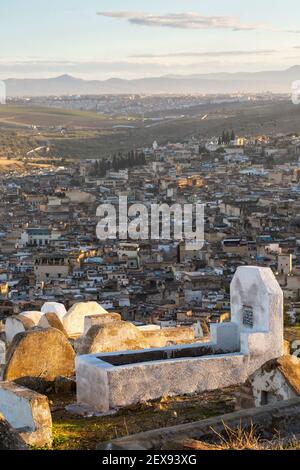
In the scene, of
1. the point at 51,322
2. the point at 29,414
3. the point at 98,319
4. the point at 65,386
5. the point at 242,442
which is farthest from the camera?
the point at 51,322

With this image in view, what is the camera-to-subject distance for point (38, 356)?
1101 centimetres

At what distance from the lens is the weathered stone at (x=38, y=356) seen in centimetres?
1088

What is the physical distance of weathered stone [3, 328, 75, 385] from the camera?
10875mm

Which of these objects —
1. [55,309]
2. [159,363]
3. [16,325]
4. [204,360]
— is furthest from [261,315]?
[55,309]

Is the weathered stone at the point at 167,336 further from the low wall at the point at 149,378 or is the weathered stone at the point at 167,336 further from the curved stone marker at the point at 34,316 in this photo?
the curved stone marker at the point at 34,316

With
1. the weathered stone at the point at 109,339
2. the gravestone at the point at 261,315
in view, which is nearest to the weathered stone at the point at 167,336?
the weathered stone at the point at 109,339

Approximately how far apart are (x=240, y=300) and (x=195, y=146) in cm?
10383

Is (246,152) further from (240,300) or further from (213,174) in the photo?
(240,300)

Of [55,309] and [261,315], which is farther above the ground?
[261,315]

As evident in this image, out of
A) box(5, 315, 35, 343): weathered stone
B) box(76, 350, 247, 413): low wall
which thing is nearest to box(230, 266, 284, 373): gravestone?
box(76, 350, 247, 413): low wall

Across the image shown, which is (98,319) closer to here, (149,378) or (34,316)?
(34,316)

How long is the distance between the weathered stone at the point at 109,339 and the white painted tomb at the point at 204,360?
62 centimetres

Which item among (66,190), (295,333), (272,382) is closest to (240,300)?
(272,382)

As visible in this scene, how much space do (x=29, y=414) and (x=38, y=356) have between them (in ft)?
7.92
